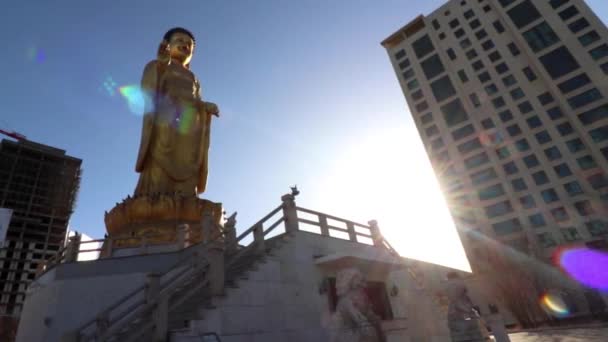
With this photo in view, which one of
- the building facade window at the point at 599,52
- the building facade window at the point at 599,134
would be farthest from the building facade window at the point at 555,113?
the building facade window at the point at 599,52

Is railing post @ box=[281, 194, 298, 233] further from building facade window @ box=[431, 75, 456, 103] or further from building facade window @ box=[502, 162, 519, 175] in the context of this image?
building facade window @ box=[431, 75, 456, 103]

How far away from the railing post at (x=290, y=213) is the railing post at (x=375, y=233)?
444 centimetres

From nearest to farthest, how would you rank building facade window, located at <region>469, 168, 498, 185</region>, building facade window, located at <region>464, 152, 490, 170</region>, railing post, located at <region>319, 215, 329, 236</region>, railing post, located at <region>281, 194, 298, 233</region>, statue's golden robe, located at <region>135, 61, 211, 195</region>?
railing post, located at <region>281, 194, 298, 233</region> → railing post, located at <region>319, 215, 329, 236</region> → statue's golden robe, located at <region>135, 61, 211, 195</region> → building facade window, located at <region>469, 168, 498, 185</region> → building facade window, located at <region>464, 152, 490, 170</region>

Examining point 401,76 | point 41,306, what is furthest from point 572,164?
point 41,306

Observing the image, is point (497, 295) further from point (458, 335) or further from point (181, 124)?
point (181, 124)

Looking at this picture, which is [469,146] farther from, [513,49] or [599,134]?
[513,49]

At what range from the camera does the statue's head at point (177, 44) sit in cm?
1902

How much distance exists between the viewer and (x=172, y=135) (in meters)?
16.5

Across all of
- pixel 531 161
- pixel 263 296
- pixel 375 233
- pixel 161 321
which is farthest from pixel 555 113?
pixel 161 321

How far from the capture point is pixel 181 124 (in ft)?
56.0

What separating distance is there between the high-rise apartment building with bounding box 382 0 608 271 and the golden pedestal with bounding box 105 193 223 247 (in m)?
35.6

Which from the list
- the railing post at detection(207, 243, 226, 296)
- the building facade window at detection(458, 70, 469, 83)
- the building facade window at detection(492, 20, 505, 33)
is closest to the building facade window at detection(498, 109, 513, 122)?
the building facade window at detection(458, 70, 469, 83)

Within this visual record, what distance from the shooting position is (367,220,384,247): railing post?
13.7 m

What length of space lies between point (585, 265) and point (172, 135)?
128ft
